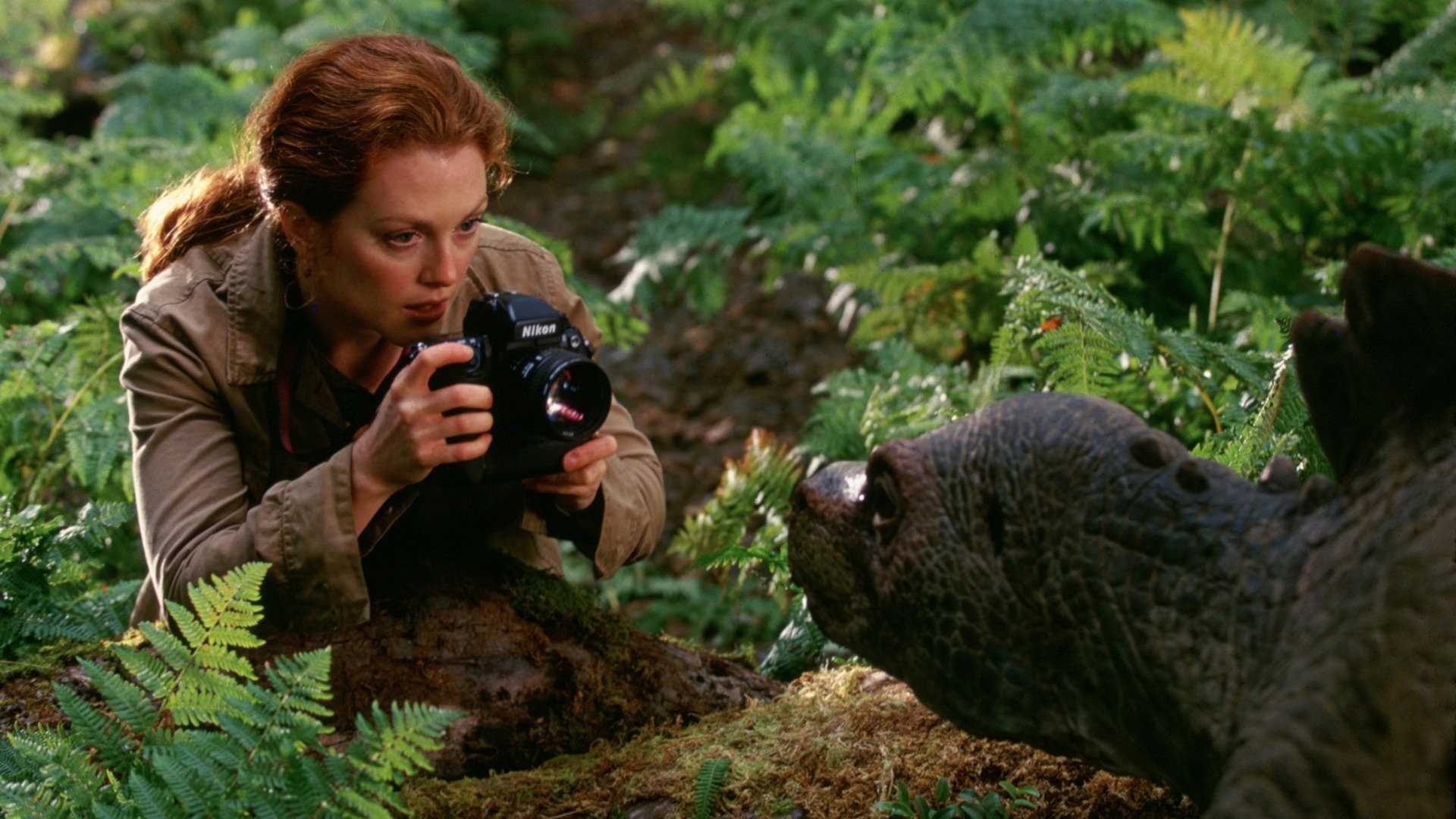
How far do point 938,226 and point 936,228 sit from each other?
0.02m

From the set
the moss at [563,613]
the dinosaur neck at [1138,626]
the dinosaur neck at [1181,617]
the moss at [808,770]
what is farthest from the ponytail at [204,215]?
the dinosaur neck at [1181,617]

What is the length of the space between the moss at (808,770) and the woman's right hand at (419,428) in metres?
0.72

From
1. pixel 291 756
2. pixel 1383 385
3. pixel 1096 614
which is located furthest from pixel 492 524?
pixel 1383 385

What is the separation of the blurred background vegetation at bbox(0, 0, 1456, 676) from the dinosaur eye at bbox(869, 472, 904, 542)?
3.59 ft

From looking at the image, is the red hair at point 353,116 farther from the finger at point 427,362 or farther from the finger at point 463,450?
the finger at point 463,450

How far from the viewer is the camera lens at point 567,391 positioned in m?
3.00

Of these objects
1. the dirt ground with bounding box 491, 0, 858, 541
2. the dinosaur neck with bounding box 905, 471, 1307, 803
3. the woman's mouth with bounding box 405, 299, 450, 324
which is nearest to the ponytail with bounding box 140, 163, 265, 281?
the woman's mouth with bounding box 405, 299, 450, 324

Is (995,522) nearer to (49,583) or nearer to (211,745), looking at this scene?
(211,745)

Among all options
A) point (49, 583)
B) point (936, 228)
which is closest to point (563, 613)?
point (49, 583)

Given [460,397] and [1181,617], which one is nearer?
[1181,617]

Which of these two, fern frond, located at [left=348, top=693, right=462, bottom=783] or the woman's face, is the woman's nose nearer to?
the woman's face

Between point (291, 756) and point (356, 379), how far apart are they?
1.47m

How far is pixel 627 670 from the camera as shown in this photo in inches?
131

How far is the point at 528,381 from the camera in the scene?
301 centimetres
